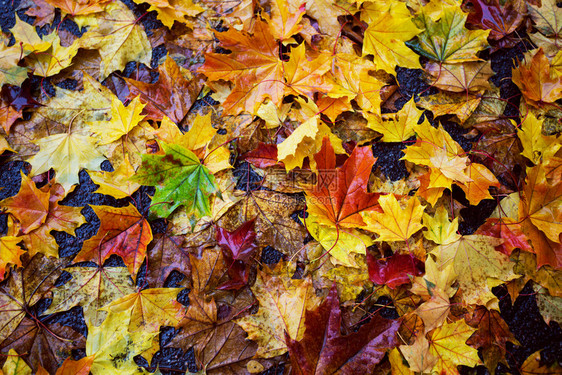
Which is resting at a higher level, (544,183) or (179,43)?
(179,43)

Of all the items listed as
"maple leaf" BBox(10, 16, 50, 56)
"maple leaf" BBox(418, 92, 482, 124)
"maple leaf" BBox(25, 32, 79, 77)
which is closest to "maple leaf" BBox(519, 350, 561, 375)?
"maple leaf" BBox(418, 92, 482, 124)

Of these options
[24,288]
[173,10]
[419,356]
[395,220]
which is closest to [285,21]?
[173,10]

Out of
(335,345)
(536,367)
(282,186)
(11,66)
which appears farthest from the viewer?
(11,66)

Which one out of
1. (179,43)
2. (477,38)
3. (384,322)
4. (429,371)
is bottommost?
(429,371)

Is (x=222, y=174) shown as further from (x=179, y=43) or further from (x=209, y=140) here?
(x=179, y=43)

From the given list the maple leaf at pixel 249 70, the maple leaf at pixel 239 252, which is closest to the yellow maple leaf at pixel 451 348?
the maple leaf at pixel 239 252

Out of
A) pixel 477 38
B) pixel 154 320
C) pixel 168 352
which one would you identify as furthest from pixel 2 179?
pixel 477 38

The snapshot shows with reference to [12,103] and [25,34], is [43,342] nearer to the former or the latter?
[12,103]
